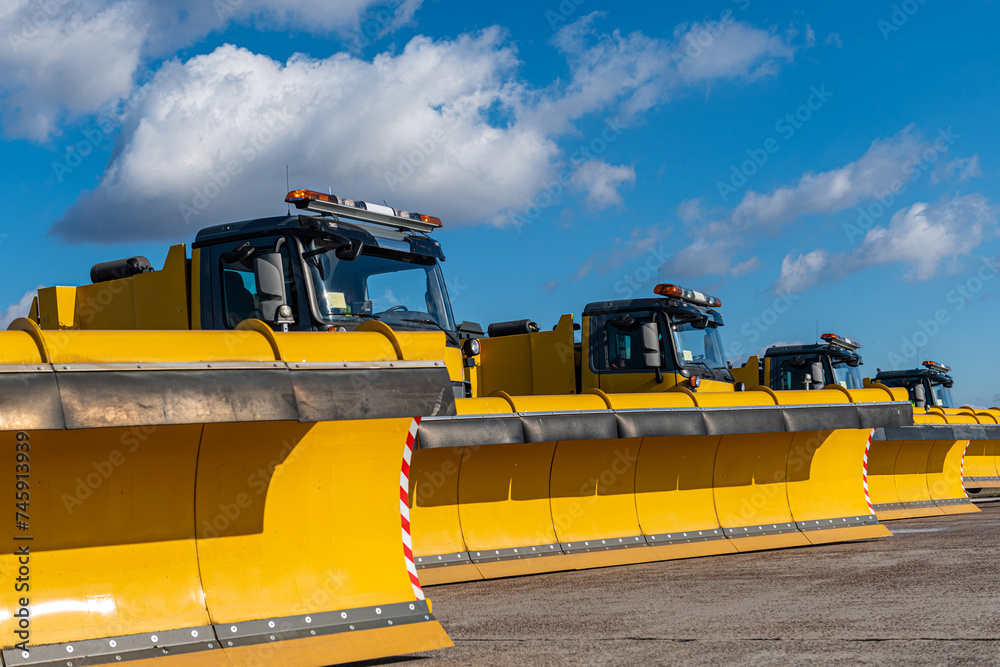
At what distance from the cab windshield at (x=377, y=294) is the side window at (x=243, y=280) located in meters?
0.19

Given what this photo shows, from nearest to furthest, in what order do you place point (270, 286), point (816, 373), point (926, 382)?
point (270, 286)
point (816, 373)
point (926, 382)

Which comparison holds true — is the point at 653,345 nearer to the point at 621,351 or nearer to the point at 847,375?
the point at 621,351

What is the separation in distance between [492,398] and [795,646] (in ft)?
10.9

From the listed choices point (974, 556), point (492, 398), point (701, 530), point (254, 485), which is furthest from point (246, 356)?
point (974, 556)

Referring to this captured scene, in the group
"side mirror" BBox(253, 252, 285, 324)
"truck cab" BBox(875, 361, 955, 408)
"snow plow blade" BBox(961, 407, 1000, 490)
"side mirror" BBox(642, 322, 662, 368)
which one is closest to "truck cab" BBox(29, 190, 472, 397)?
"side mirror" BBox(253, 252, 285, 324)

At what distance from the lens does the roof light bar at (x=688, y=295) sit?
37.4ft

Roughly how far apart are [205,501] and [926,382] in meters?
20.8

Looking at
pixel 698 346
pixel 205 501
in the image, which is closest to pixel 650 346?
pixel 698 346

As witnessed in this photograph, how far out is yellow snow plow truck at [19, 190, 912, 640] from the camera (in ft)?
12.8

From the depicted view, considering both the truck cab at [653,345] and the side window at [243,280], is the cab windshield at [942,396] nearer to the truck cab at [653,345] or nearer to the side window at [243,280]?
the truck cab at [653,345]

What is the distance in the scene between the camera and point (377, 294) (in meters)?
7.80

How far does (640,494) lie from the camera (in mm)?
8219

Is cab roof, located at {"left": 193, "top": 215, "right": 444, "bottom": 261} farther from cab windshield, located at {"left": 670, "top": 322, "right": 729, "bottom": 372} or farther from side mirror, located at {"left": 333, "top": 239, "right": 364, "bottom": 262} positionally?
cab windshield, located at {"left": 670, "top": 322, "right": 729, "bottom": 372}

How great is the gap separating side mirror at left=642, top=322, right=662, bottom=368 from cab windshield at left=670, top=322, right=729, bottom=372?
32cm
